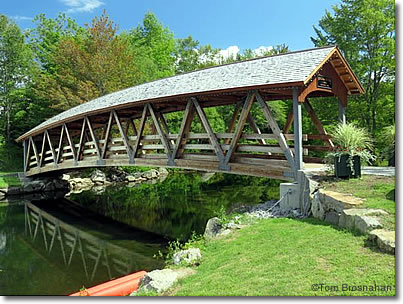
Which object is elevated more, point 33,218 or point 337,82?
point 337,82

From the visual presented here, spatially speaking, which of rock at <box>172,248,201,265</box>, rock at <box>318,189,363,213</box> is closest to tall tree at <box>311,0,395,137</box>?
rock at <box>318,189,363,213</box>

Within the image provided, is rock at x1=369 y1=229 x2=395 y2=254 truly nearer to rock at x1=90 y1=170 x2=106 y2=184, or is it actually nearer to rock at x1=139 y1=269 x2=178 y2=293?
A: rock at x1=139 y1=269 x2=178 y2=293

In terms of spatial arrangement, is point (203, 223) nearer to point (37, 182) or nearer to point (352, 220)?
point (352, 220)

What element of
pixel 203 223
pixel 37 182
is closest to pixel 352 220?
pixel 203 223

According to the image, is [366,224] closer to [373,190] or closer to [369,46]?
[373,190]

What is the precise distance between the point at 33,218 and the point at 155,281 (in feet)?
34.7

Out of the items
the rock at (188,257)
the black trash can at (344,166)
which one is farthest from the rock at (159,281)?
the black trash can at (344,166)

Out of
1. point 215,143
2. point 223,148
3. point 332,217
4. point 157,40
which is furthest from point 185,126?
point 157,40

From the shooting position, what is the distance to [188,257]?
4859 mm

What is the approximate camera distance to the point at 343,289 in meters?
3.09

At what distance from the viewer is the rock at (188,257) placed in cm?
472

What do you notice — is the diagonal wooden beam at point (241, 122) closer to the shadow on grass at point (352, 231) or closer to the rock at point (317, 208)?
the rock at point (317, 208)

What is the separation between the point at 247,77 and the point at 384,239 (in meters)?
5.13

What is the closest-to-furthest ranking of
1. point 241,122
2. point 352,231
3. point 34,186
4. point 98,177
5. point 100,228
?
1. point 352,231
2. point 241,122
3. point 100,228
4. point 34,186
5. point 98,177
